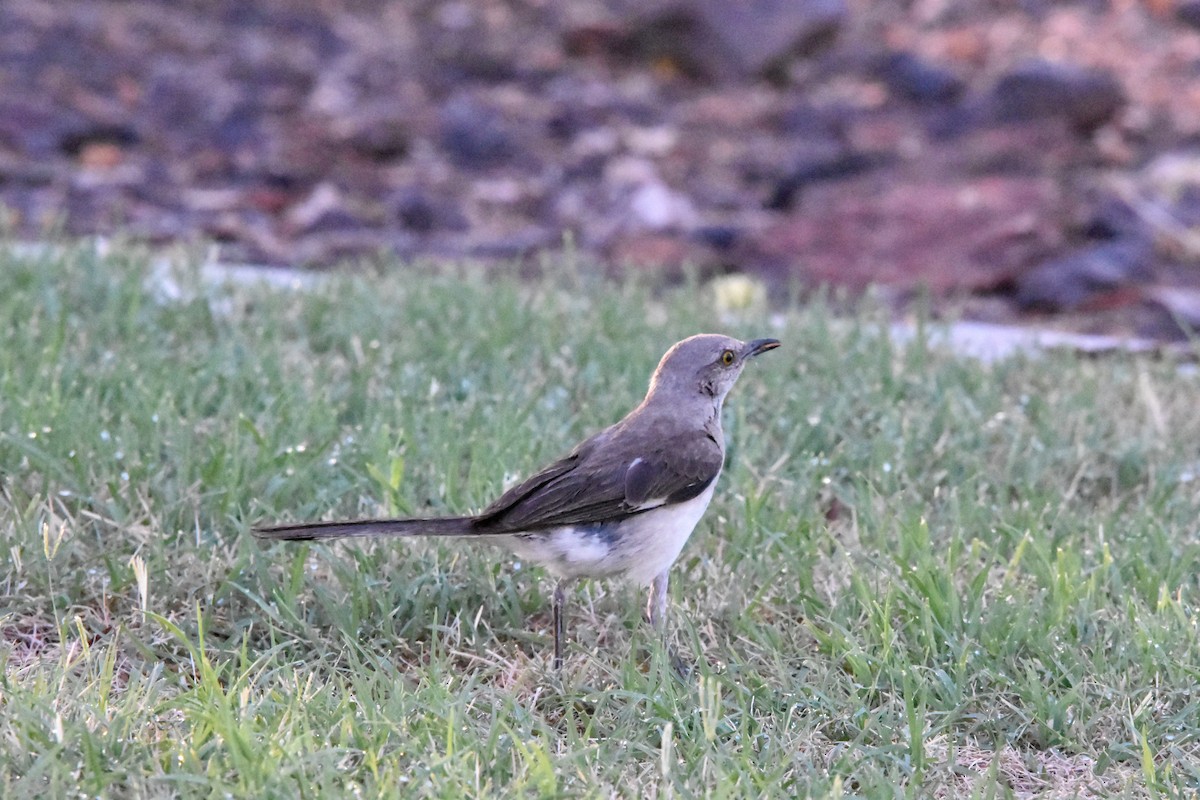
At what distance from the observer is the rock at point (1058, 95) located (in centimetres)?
1082

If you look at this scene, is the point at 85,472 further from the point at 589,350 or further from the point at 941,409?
the point at 941,409

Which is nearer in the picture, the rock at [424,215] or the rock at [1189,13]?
the rock at [424,215]

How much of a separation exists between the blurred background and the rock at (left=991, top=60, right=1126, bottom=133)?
2cm

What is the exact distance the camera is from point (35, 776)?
340cm

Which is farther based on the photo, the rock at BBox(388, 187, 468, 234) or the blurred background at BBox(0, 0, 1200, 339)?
the rock at BBox(388, 187, 468, 234)

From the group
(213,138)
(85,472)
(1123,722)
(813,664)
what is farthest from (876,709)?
(213,138)

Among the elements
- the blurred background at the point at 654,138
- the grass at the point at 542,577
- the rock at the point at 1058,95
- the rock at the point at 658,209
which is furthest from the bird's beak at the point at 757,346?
the rock at the point at 1058,95

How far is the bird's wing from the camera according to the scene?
4281 millimetres

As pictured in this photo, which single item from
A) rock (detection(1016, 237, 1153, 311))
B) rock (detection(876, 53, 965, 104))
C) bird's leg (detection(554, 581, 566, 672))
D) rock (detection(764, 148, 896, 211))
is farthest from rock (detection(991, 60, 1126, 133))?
bird's leg (detection(554, 581, 566, 672))

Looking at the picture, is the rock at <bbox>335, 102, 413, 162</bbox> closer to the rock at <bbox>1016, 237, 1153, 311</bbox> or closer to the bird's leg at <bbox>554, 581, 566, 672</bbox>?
the rock at <bbox>1016, 237, 1153, 311</bbox>

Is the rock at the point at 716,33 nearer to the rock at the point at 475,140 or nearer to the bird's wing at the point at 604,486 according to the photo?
the rock at the point at 475,140

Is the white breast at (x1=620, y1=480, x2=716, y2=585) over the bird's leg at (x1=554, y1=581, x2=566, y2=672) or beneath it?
over

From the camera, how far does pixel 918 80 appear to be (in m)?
12.0

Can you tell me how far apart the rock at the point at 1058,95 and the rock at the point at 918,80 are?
0.72 meters
